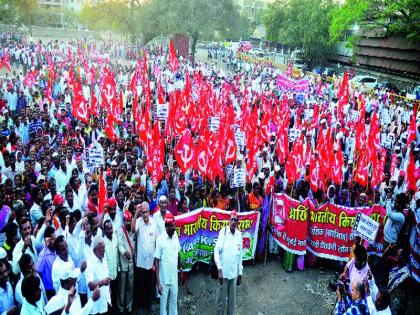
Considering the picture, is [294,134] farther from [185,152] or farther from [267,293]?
[267,293]

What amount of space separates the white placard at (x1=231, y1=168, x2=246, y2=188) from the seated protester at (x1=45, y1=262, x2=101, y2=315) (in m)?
3.97

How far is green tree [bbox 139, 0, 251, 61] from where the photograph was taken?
34656 millimetres

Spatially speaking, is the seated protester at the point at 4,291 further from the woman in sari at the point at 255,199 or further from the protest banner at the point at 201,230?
the woman in sari at the point at 255,199

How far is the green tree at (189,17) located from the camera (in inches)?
1364

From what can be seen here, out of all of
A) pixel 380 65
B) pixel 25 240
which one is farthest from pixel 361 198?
pixel 380 65

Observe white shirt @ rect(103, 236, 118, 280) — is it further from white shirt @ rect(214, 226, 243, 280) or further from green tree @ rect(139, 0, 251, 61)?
green tree @ rect(139, 0, 251, 61)

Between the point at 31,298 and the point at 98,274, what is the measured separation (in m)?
1.04

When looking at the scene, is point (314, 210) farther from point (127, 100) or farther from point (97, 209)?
point (127, 100)

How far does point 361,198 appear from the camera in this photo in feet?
24.5

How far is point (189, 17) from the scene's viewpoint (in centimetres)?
3478

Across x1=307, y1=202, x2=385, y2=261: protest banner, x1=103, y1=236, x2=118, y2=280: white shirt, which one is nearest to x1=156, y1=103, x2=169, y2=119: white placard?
x1=307, y1=202, x2=385, y2=261: protest banner

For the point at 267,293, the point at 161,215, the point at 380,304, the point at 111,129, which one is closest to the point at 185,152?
the point at 161,215

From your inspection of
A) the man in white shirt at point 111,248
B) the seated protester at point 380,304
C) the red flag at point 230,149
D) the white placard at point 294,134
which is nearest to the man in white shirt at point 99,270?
the man in white shirt at point 111,248

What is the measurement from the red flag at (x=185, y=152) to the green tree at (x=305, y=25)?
31.7 m
